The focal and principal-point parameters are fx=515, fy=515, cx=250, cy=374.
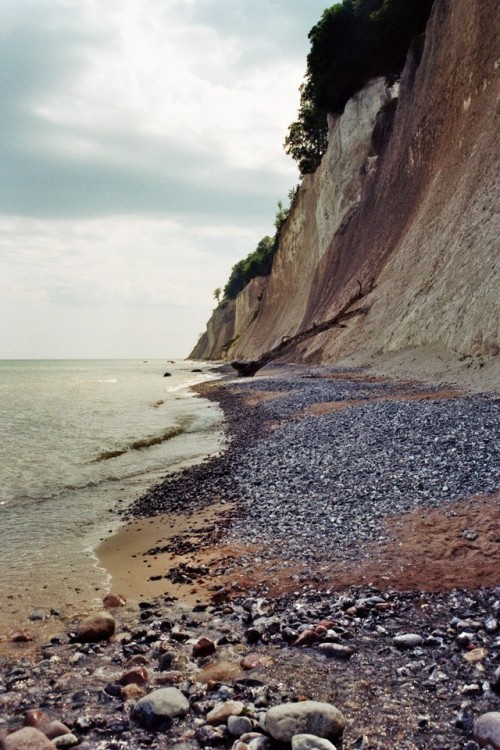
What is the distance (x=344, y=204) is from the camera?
4200cm

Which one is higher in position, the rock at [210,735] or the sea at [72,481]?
the rock at [210,735]

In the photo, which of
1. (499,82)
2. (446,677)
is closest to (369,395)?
(446,677)

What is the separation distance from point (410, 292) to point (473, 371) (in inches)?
346

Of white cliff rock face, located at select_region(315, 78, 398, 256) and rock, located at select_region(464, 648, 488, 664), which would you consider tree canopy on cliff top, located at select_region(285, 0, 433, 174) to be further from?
rock, located at select_region(464, 648, 488, 664)

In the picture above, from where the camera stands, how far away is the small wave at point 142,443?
13707 millimetres

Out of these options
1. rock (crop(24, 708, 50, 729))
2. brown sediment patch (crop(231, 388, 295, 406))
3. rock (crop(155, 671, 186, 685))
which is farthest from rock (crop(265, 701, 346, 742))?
brown sediment patch (crop(231, 388, 295, 406))

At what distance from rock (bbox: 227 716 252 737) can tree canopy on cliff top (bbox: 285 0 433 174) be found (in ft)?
139

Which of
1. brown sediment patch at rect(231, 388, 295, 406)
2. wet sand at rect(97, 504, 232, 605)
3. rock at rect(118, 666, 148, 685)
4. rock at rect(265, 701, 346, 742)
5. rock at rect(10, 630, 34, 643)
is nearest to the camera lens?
rock at rect(265, 701, 346, 742)

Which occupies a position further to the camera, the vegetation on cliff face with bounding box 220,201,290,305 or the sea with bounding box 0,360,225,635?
the vegetation on cliff face with bounding box 220,201,290,305

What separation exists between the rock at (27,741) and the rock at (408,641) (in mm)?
2355

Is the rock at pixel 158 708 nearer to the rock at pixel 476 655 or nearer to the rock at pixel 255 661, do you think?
the rock at pixel 255 661

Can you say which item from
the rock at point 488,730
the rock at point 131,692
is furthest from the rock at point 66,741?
the rock at point 488,730

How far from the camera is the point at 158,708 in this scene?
3.12m

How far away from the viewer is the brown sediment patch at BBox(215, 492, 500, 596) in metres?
4.71
